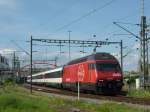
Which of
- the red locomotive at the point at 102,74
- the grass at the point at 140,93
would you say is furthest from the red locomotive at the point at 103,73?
the grass at the point at 140,93

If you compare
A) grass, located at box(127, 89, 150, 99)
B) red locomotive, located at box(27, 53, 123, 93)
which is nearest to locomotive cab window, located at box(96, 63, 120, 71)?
red locomotive, located at box(27, 53, 123, 93)

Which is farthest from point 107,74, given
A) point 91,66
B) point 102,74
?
point 91,66

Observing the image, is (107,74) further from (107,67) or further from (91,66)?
(91,66)

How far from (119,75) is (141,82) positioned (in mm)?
5004

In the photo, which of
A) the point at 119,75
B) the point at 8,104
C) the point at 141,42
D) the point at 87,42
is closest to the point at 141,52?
the point at 141,42

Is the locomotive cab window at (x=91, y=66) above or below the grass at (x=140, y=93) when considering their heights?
above

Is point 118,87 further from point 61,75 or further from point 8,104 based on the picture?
point 61,75

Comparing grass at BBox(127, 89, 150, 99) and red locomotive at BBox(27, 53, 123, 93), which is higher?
red locomotive at BBox(27, 53, 123, 93)

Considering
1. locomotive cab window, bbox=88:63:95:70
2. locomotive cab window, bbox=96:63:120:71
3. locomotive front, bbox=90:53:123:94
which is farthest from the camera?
locomotive cab window, bbox=88:63:95:70

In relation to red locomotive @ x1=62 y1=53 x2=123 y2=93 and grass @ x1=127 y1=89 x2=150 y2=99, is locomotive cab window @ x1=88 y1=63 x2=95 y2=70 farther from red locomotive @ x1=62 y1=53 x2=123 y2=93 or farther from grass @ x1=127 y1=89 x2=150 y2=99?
grass @ x1=127 y1=89 x2=150 y2=99

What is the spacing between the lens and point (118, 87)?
4041cm

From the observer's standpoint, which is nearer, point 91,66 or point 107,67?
point 107,67

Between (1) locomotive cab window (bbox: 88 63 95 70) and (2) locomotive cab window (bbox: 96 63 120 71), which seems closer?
(2) locomotive cab window (bbox: 96 63 120 71)

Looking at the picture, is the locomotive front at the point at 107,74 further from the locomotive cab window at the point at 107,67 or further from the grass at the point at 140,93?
the grass at the point at 140,93
